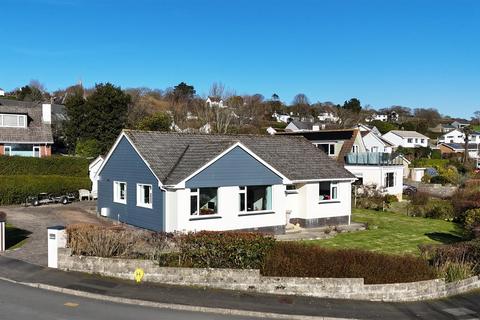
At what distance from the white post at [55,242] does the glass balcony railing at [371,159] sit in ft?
A: 110

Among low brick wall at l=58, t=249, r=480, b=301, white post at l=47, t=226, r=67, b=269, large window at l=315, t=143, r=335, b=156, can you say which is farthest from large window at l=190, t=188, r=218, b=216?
large window at l=315, t=143, r=335, b=156

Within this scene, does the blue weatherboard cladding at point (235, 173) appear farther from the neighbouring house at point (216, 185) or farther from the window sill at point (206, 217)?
the window sill at point (206, 217)

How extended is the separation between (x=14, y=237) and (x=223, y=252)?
11.2m

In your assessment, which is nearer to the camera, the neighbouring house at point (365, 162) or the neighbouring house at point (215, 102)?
the neighbouring house at point (365, 162)

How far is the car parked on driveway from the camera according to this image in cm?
3296

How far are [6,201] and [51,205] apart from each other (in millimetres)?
2855

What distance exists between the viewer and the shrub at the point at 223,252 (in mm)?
15508

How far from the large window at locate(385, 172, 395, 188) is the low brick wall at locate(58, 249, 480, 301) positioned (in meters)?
30.0

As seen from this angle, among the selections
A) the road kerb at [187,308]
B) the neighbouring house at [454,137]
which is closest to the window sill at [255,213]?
the road kerb at [187,308]

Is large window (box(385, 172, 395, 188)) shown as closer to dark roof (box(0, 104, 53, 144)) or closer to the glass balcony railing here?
the glass balcony railing

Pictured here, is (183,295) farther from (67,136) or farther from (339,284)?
(67,136)

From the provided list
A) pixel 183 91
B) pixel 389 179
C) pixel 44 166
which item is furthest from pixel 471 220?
pixel 183 91

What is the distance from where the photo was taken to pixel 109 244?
16.8 metres

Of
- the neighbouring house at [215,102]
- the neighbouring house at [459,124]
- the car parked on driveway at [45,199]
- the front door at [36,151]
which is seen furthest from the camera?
the neighbouring house at [459,124]
